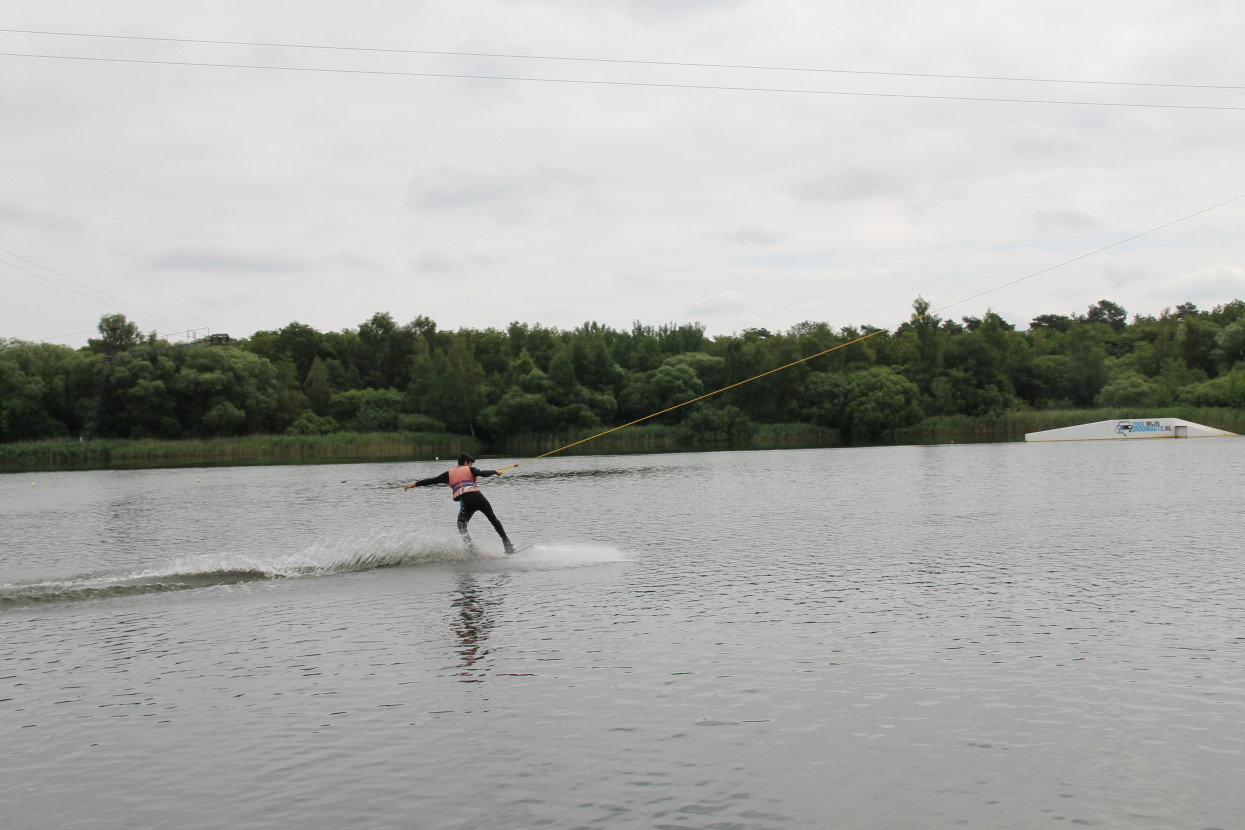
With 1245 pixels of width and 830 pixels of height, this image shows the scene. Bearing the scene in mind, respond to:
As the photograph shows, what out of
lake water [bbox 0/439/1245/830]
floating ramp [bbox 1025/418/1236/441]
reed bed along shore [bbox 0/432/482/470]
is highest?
reed bed along shore [bbox 0/432/482/470]

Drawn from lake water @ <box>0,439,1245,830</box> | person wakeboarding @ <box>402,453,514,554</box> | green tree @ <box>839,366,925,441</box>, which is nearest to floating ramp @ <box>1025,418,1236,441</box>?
green tree @ <box>839,366,925,441</box>

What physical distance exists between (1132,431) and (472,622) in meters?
77.0

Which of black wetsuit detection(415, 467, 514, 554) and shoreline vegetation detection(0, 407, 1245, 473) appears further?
shoreline vegetation detection(0, 407, 1245, 473)

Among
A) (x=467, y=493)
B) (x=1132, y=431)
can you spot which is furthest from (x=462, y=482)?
(x=1132, y=431)

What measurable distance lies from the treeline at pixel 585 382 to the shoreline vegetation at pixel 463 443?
2.13 metres

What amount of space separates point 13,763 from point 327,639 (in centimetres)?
449

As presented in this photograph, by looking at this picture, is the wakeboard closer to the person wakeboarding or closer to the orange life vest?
the person wakeboarding

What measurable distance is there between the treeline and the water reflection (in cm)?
6911

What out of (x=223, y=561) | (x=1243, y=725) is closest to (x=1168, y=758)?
(x=1243, y=725)

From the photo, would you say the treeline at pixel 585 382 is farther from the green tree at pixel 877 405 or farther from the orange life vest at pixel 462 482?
the orange life vest at pixel 462 482

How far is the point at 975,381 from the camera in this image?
10356cm

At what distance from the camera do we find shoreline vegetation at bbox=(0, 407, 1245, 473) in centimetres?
7681

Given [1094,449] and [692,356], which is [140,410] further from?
[1094,449]

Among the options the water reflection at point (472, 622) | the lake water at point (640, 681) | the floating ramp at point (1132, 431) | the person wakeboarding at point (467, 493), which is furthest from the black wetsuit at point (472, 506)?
the floating ramp at point (1132, 431)
